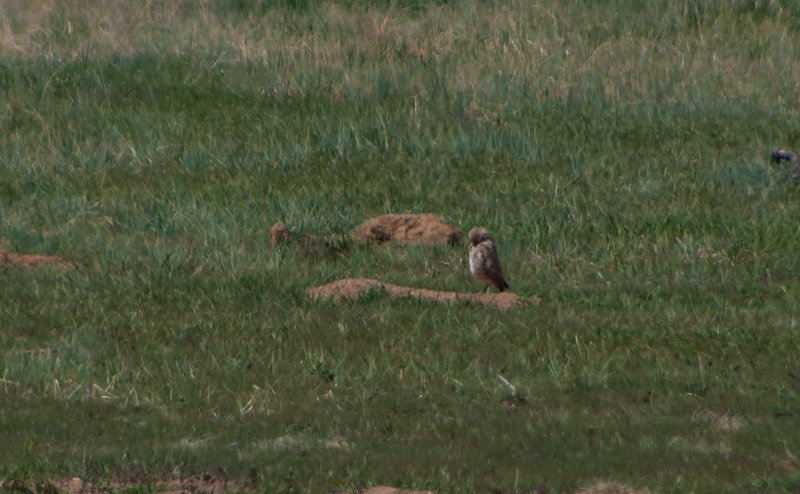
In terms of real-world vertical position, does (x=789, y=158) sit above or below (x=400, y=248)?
below

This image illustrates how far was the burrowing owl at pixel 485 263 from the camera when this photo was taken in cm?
894

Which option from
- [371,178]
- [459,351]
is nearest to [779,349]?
[459,351]

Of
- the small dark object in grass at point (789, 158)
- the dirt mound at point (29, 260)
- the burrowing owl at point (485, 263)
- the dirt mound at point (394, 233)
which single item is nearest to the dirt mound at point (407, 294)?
the burrowing owl at point (485, 263)

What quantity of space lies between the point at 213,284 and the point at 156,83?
6720mm

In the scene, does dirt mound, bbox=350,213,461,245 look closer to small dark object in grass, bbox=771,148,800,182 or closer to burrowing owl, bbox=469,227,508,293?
burrowing owl, bbox=469,227,508,293

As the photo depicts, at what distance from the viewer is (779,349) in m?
7.55

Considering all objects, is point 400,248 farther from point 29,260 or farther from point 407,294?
point 29,260

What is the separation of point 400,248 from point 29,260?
3.15 meters

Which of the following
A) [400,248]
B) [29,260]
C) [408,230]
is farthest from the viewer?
[408,230]

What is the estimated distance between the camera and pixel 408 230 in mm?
10836

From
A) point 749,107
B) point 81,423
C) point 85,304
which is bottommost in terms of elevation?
point 749,107

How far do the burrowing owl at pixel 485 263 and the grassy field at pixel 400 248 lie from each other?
29 centimetres

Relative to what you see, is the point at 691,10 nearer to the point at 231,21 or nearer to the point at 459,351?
the point at 231,21

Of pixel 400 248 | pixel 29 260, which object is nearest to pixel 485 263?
pixel 400 248
